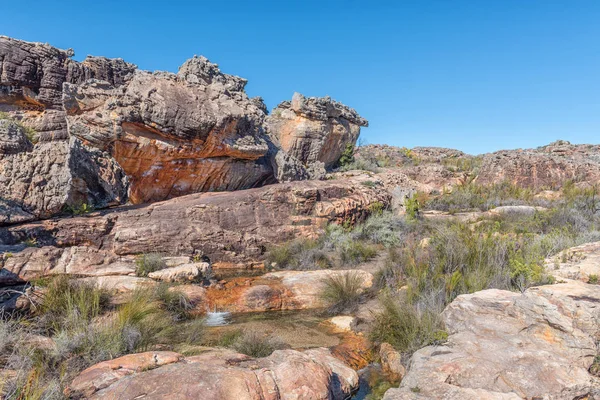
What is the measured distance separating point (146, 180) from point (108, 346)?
9.33 meters

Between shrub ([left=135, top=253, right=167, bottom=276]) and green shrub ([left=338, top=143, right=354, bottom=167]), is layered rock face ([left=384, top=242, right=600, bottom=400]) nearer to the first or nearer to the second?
shrub ([left=135, top=253, right=167, bottom=276])

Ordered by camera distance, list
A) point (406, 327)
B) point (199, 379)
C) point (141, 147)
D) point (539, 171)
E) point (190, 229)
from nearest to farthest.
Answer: point (199, 379), point (406, 327), point (190, 229), point (141, 147), point (539, 171)

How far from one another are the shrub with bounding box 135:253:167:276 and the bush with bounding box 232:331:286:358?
3882 mm

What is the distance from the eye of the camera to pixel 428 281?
5.66m

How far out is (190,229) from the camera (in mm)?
9531

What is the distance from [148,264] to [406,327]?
566 centimetres

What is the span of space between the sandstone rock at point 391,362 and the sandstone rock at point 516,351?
1.40 ft

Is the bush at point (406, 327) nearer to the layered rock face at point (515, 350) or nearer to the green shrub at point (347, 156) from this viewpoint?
the layered rock face at point (515, 350)

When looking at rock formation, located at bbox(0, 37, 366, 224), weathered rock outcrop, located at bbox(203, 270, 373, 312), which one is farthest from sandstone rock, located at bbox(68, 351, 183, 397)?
rock formation, located at bbox(0, 37, 366, 224)

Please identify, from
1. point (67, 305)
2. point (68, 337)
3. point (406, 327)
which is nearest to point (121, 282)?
point (67, 305)

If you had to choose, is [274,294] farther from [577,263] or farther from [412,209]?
[412,209]

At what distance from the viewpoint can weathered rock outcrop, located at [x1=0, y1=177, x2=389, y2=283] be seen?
7.43m

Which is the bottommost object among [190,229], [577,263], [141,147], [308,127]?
[190,229]

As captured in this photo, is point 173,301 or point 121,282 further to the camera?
point 121,282
